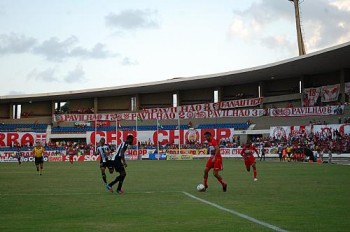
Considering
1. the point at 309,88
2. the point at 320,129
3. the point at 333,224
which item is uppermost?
the point at 309,88

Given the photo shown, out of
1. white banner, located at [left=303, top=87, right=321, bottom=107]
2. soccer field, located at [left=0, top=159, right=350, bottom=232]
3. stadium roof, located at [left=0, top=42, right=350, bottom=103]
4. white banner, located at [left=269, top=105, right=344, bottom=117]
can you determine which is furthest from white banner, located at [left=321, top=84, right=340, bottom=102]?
soccer field, located at [left=0, top=159, right=350, bottom=232]

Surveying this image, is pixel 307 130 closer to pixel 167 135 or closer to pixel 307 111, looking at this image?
pixel 307 111

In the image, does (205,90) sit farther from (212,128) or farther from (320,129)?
(320,129)

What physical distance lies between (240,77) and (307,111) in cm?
1258

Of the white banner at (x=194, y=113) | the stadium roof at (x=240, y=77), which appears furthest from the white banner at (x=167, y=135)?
the stadium roof at (x=240, y=77)

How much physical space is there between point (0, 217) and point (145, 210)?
3.15 meters

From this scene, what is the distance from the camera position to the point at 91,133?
76.1m

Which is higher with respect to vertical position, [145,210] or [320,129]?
[320,129]

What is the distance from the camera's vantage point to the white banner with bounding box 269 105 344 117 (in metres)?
61.0

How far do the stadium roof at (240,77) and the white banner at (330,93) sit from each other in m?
2.27

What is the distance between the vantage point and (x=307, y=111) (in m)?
63.7

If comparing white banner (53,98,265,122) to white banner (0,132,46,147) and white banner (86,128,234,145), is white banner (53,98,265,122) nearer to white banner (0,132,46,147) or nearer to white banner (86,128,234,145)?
white banner (86,128,234,145)

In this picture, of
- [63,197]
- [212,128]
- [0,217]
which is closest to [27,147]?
[212,128]

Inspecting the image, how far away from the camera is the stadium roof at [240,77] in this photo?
58188mm
